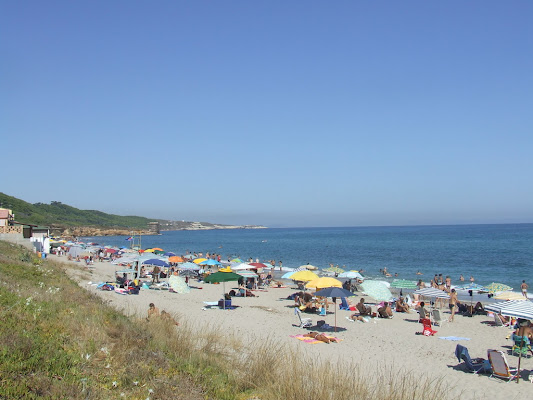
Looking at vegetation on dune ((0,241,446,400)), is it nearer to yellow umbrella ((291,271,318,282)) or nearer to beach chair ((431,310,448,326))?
beach chair ((431,310,448,326))

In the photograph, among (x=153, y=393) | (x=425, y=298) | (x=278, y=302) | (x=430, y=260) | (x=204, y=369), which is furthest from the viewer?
(x=430, y=260)

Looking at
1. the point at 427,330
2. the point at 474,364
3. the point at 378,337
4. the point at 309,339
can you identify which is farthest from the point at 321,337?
the point at 474,364

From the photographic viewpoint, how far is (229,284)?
27391 mm

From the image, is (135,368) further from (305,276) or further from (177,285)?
(177,285)

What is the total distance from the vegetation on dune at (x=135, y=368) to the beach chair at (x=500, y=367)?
4232 mm

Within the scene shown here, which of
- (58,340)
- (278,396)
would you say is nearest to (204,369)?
(278,396)

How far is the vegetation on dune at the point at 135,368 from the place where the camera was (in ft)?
16.0

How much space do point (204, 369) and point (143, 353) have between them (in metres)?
0.94

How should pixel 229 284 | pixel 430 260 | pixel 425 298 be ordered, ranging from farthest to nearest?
pixel 430 260 < pixel 229 284 < pixel 425 298

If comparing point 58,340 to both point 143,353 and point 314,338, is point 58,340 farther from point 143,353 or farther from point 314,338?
point 314,338

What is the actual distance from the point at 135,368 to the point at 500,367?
7984mm

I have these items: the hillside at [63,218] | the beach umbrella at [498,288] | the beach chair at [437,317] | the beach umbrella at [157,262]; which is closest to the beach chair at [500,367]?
the beach chair at [437,317]

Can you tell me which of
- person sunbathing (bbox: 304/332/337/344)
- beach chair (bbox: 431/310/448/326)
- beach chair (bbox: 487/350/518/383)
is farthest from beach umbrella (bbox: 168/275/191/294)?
beach chair (bbox: 487/350/518/383)

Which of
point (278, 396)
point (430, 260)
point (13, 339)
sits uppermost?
point (13, 339)
